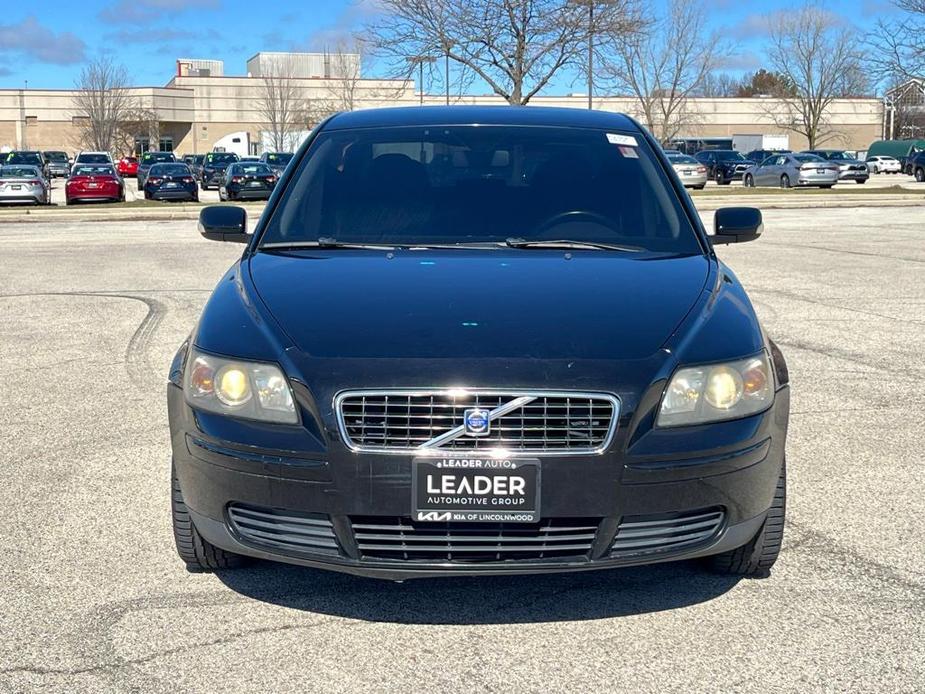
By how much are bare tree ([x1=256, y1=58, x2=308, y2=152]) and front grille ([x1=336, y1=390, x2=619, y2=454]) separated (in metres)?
80.8

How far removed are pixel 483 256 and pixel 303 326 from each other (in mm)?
968

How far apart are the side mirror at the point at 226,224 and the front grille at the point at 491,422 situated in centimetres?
214

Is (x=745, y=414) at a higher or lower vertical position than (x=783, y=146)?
lower

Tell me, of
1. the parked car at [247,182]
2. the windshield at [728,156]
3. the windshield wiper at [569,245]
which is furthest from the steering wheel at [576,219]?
the windshield at [728,156]

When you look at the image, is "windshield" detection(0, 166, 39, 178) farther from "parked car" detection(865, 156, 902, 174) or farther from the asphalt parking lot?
"parked car" detection(865, 156, 902, 174)

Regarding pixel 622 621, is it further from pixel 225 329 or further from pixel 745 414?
pixel 225 329

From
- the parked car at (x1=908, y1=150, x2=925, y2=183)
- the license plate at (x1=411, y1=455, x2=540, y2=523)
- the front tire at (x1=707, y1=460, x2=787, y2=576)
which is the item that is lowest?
the front tire at (x1=707, y1=460, x2=787, y2=576)

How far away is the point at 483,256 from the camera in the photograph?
14.0ft

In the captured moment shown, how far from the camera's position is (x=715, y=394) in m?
3.37

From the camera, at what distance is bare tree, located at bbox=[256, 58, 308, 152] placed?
86.1 m

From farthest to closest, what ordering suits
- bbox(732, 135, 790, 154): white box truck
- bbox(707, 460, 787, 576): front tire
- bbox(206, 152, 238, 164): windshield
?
bbox(732, 135, 790, 154): white box truck < bbox(206, 152, 238, 164): windshield < bbox(707, 460, 787, 576): front tire

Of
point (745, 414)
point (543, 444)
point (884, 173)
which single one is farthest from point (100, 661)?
point (884, 173)

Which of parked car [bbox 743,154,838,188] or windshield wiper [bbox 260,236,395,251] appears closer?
windshield wiper [bbox 260,236,395,251]

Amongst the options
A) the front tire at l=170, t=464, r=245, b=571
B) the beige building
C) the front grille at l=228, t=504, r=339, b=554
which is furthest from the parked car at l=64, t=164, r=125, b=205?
the beige building
